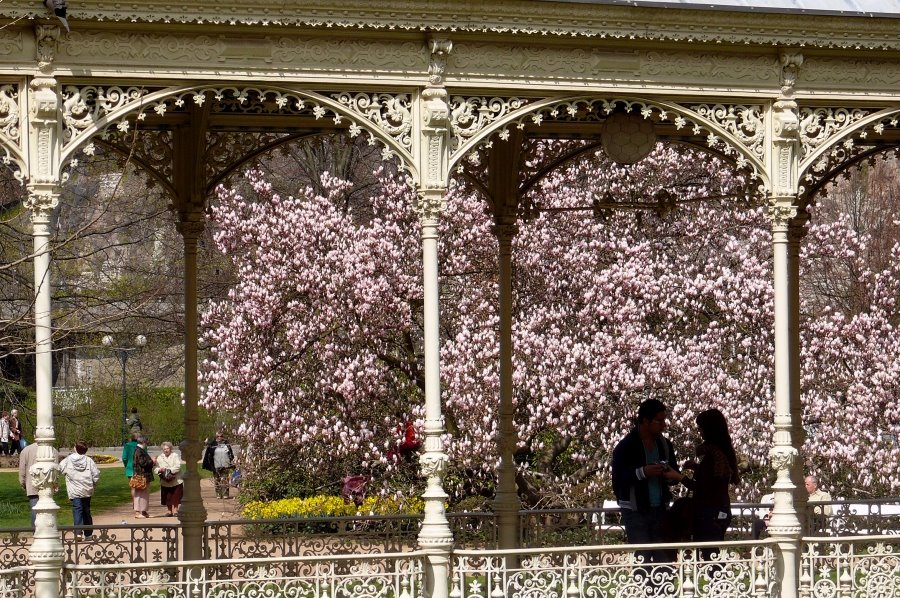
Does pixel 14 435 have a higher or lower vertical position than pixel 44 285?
lower

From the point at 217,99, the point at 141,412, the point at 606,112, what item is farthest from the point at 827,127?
the point at 141,412

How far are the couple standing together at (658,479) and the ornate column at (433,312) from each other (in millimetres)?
1719

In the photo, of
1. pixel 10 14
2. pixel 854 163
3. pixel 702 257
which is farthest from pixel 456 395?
pixel 10 14

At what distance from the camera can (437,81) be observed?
9.62m

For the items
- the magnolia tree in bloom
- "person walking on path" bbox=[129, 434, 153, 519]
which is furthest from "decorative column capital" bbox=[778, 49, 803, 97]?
"person walking on path" bbox=[129, 434, 153, 519]

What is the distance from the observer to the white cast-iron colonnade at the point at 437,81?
29.6 feet

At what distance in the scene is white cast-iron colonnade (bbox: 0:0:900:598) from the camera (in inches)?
355

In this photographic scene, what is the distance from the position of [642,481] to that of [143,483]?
13.3 metres

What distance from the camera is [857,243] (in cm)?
2044

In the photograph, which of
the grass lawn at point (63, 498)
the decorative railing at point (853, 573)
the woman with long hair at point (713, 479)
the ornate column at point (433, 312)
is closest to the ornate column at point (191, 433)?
the ornate column at point (433, 312)

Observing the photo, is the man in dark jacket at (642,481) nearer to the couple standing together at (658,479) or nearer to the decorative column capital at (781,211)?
the couple standing together at (658,479)

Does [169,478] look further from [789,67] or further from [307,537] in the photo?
[789,67]

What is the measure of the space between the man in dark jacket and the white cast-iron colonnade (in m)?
0.96

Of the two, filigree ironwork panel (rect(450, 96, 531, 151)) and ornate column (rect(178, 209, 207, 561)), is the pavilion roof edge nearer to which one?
filigree ironwork panel (rect(450, 96, 531, 151))
